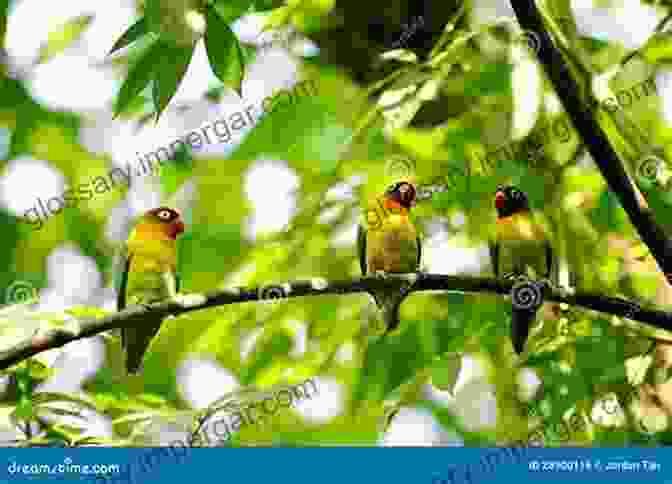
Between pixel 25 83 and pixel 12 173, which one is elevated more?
pixel 25 83

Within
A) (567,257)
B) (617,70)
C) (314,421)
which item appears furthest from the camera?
(314,421)

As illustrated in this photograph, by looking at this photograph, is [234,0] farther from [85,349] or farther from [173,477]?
[173,477]

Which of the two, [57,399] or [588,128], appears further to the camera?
[57,399]

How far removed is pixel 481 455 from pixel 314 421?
0.26m

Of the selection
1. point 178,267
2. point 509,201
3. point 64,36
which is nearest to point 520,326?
point 509,201

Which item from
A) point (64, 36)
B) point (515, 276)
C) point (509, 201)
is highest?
point (64, 36)

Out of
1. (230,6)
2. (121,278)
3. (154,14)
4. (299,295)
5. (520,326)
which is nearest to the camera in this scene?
(154,14)

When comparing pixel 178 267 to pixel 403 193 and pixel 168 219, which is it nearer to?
pixel 168 219

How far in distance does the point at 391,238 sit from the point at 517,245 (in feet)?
0.58

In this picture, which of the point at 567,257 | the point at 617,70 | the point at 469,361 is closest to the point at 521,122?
the point at 617,70

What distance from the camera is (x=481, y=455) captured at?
1359 mm

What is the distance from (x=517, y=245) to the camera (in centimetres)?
125

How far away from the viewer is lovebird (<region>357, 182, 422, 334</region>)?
1.27 m

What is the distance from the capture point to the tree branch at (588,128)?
0.98 meters
